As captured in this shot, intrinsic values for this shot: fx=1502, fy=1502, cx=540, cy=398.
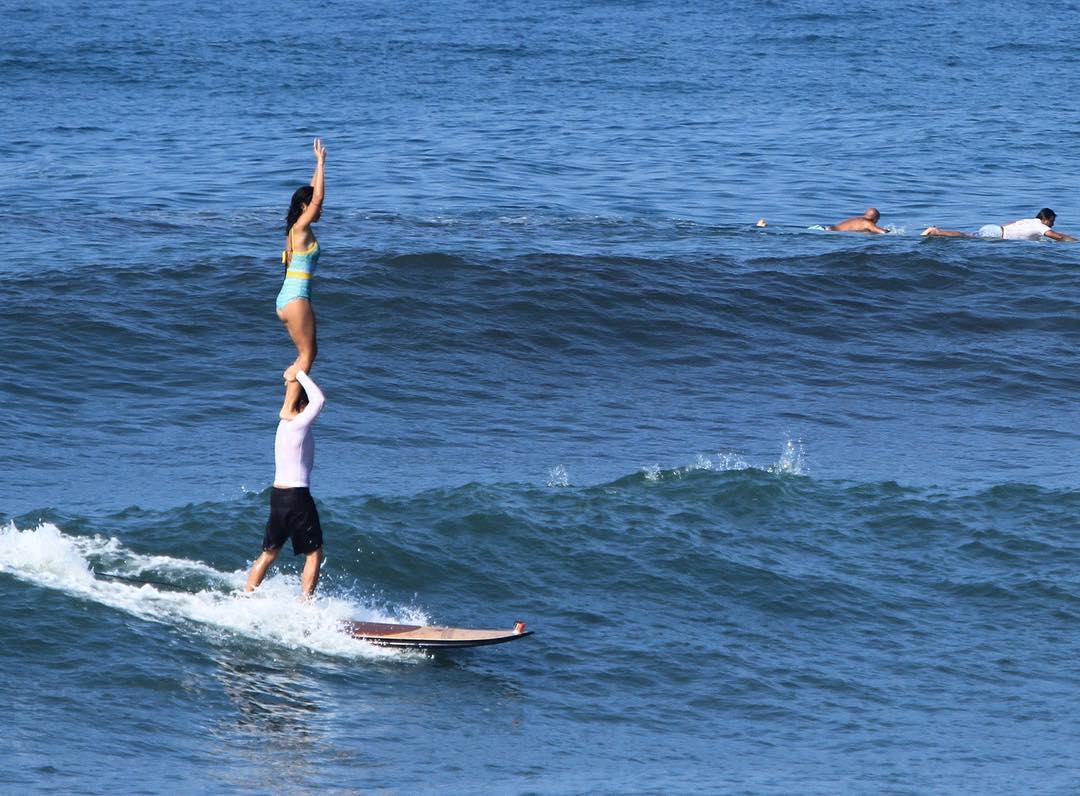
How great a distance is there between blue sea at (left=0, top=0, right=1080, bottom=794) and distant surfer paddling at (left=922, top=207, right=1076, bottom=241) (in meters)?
0.28

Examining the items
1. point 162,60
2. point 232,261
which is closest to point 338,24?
point 162,60

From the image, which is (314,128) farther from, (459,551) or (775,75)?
(459,551)

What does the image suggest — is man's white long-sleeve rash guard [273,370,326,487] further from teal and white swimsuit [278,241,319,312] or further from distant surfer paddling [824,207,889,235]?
distant surfer paddling [824,207,889,235]

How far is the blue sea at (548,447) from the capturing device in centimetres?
988

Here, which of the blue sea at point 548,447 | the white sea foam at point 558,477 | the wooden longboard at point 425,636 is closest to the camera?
the blue sea at point 548,447

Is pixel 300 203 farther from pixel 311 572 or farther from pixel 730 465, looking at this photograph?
pixel 730 465

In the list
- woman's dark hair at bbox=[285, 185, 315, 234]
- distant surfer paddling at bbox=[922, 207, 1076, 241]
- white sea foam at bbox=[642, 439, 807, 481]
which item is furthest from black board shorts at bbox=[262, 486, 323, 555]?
distant surfer paddling at bbox=[922, 207, 1076, 241]

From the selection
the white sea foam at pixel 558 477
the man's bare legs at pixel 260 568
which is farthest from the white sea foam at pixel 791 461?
the man's bare legs at pixel 260 568

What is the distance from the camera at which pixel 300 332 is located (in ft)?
34.2

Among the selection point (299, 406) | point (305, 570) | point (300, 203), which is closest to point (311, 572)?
point (305, 570)

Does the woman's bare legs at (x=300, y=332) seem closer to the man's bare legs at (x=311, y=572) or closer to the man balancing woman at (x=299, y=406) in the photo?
the man balancing woman at (x=299, y=406)

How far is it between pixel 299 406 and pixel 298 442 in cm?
27

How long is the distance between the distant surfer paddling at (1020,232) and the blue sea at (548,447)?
285 mm

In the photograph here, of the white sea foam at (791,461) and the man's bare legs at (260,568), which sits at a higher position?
the man's bare legs at (260,568)
